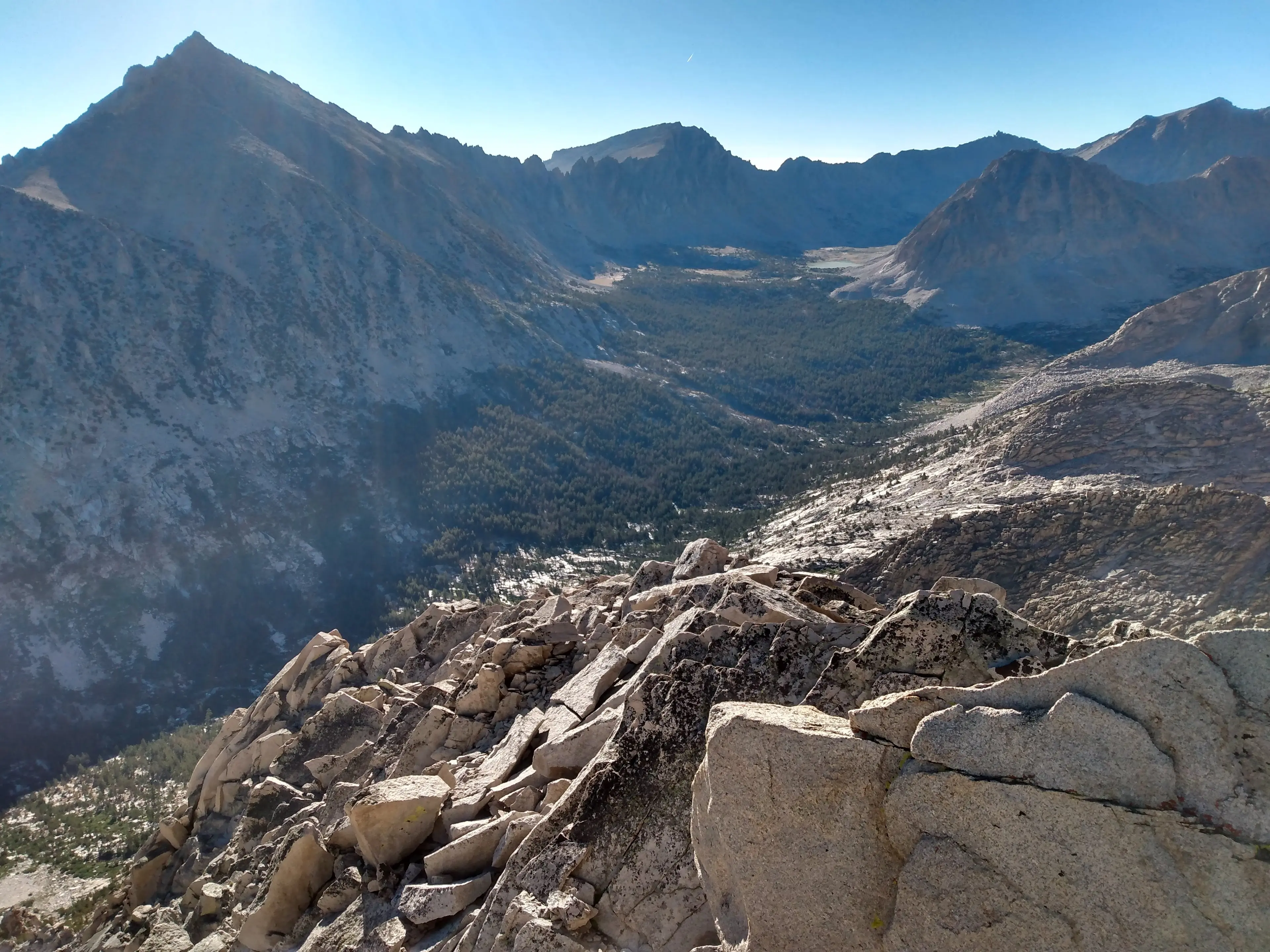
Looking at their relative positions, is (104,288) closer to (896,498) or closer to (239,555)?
(239,555)

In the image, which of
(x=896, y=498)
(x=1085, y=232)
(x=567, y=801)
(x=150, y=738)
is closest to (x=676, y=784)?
(x=567, y=801)

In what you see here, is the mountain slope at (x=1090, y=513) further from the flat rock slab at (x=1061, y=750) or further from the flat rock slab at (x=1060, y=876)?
the flat rock slab at (x=1060, y=876)

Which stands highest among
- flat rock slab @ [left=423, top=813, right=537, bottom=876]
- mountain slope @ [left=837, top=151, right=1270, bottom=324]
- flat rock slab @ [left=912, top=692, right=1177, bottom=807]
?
mountain slope @ [left=837, top=151, right=1270, bottom=324]

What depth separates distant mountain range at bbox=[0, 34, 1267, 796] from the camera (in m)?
52.9

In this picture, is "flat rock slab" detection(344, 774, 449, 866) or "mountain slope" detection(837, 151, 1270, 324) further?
"mountain slope" detection(837, 151, 1270, 324)

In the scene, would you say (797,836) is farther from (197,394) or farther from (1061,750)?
(197,394)

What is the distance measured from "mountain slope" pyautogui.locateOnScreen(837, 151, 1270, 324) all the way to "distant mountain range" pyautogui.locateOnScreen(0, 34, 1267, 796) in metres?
1.17

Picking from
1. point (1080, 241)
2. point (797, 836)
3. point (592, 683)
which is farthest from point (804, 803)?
point (1080, 241)

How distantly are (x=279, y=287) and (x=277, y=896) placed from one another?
86546 mm

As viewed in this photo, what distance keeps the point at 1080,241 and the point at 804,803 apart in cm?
17225

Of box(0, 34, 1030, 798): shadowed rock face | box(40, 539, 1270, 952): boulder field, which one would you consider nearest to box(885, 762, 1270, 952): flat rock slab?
box(40, 539, 1270, 952): boulder field

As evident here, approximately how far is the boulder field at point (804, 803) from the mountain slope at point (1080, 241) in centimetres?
14650

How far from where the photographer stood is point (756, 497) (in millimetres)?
71812

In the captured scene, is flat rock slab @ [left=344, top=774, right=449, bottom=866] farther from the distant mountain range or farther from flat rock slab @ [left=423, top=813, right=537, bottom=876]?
the distant mountain range
